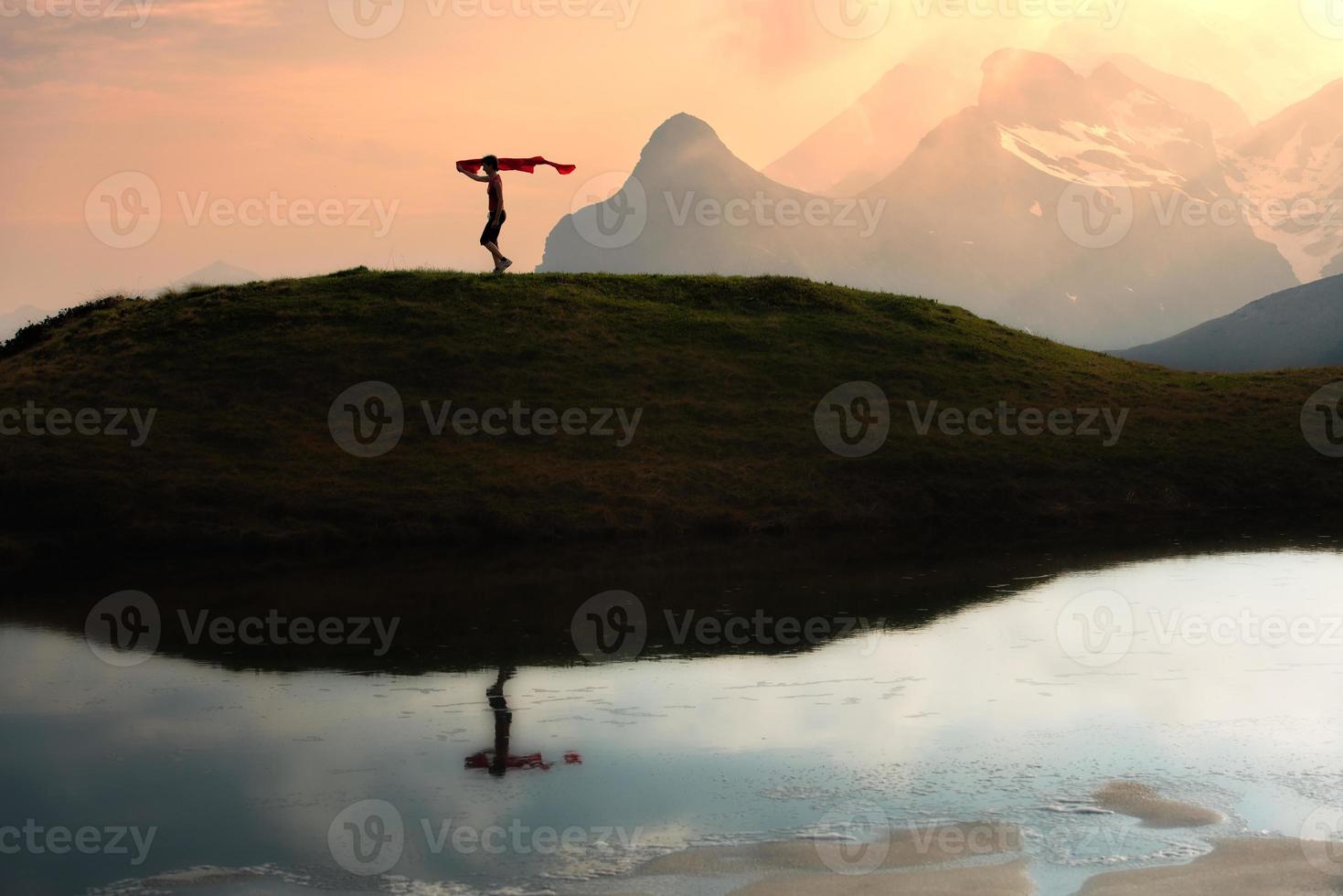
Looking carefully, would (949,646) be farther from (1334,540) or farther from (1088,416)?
(1088,416)

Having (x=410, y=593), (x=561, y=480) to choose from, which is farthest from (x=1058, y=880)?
(x=561, y=480)

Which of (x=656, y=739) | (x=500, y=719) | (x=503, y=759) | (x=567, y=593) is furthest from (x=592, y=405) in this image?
(x=503, y=759)

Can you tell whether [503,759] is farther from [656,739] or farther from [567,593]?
[567,593]

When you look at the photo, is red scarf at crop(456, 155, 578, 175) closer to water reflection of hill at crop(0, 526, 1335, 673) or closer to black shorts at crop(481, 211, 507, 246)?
black shorts at crop(481, 211, 507, 246)

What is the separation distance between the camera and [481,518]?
32688 mm

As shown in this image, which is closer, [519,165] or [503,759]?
[503,759]

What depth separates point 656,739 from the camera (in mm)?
14453

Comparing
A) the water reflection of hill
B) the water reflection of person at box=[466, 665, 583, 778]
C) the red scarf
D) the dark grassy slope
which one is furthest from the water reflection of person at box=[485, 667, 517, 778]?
the red scarf

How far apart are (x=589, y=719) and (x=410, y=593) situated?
1010 cm

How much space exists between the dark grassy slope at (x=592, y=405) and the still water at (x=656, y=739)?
34.2 feet

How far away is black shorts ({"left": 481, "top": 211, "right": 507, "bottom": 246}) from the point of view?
137ft

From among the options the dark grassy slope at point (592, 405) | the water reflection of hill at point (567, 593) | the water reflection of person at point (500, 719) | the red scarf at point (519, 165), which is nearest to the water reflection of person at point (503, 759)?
the water reflection of person at point (500, 719)

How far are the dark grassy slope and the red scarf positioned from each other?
6.75 m

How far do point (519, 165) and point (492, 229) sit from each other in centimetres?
289
